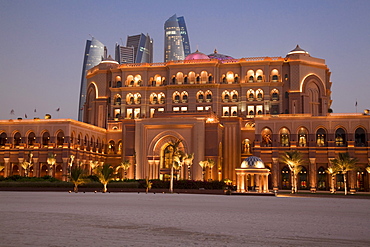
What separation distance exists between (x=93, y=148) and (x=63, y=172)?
11.0 m

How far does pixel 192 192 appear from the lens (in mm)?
60594

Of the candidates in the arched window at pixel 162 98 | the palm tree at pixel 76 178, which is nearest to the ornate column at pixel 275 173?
the arched window at pixel 162 98

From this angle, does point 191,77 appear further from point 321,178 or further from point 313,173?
point 321,178

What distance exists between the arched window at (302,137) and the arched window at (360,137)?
806cm

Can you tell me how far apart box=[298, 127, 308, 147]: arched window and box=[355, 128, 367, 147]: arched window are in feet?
26.5

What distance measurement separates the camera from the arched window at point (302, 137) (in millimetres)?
80463

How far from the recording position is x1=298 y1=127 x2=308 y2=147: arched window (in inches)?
3168

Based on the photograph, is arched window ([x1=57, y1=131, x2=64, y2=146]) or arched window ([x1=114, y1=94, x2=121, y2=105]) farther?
arched window ([x1=114, y1=94, x2=121, y2=105])

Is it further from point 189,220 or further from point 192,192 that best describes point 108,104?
point 189,220

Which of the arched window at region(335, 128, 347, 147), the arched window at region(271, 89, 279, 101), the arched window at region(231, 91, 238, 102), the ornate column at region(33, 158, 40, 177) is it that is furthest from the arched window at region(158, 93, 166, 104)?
the arched window at region(335, 128, 347, 147)

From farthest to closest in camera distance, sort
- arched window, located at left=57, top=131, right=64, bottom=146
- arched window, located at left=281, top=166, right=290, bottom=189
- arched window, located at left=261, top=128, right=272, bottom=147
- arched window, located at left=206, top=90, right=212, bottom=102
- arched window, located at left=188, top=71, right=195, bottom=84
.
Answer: arched window, located at left=188, top=71, right=195, bottom=84 < arched window, located at left=206, top=90, right=212, bottom=102 < arched window, located at left=57, top=131, right=64, bottom=146 < arched window, located at left=261, top=128, right=272, bottom=147 < arched window, located at left=281, top=166, right=290, bottom=189

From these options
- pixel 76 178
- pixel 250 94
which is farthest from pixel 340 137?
pixel 76 178

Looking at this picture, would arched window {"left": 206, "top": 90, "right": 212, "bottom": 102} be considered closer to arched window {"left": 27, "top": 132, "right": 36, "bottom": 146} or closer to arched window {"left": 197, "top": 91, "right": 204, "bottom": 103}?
arched window {"left": 197, "top": 91, "right": 204, "bottom": 103}

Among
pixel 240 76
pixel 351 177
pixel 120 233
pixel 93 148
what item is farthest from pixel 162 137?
pixel 120 233
